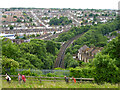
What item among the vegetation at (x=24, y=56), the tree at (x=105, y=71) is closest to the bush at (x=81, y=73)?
the tree at (x=105, y=71)

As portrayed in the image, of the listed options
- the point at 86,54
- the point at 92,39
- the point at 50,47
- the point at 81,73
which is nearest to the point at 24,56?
the point at 81,73

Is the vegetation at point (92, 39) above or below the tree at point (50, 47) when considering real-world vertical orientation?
below

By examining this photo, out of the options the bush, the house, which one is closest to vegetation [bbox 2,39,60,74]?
the bush

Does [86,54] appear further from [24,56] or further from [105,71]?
[105,71]

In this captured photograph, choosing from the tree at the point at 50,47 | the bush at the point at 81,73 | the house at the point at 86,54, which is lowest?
the house at the point at 86,54

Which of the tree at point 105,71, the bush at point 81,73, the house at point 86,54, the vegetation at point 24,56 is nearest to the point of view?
the tree at point 105,71

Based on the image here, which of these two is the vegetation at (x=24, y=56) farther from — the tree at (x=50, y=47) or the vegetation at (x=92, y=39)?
the vegetation at (x=92, y=39)

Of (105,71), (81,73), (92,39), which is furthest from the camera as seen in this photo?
(92,39)

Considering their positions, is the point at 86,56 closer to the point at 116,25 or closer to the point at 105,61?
the point at 105,61

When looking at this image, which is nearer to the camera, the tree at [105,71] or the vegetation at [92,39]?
the tree at [105,71]

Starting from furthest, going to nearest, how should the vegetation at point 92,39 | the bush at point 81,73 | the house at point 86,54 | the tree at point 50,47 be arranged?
the vegetation at point 92,39 < the house at point 86,54 < the tree at point 50,47 < the bush at point 81,73

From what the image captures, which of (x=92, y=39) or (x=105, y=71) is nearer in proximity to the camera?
(x=105, y=71)

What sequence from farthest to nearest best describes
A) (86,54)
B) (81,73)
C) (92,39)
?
(92,39) < (86,54) < (81,73)

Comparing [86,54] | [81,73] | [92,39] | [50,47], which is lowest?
[86,54]
